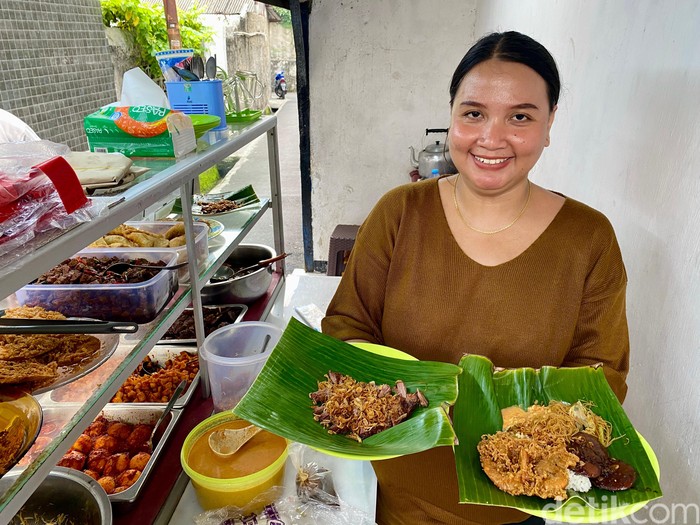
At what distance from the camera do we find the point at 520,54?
1.45 m

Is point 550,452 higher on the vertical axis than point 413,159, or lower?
lower

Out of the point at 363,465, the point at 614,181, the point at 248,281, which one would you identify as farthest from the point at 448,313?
the point at 248,281

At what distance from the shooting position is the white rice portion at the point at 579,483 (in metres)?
1.10

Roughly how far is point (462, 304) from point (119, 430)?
52.1 inches

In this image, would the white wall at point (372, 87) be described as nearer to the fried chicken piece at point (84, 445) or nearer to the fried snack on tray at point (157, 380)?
the fried snack on tray at point (157, 380)

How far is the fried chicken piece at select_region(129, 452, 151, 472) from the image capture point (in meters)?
1.58

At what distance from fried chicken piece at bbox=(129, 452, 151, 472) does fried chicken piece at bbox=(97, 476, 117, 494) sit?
8 cm

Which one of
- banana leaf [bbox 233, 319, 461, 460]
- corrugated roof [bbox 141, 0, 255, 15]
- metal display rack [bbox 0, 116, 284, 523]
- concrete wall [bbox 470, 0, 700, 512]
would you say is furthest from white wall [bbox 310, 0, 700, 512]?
corrugated roof [bbox 141, 0, 255, 15]

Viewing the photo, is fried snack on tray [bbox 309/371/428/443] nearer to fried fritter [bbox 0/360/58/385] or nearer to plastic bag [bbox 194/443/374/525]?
plastic bag [bbox 194/443/374/525]

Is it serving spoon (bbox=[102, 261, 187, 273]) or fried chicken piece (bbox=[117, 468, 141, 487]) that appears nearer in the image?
fried chicken piece (bbox=[117, 468, 141, 487])

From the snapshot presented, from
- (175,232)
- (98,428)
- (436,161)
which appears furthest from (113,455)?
(436,161)

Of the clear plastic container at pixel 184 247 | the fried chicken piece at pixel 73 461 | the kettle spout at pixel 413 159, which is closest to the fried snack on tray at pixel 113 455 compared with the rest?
the fried chicken piece at pixel 73 461

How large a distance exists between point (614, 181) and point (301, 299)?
1828 millimetres

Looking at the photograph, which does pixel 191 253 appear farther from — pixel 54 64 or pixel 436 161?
pixel 54 64
